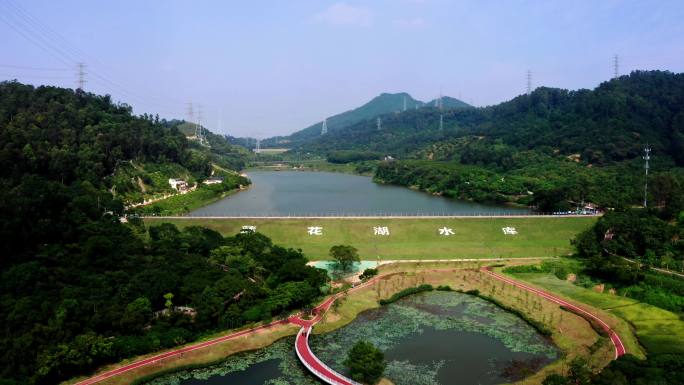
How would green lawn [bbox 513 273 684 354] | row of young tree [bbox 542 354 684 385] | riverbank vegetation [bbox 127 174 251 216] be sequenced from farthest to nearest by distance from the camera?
riverbank vegetation [bbox 127 174 251 216], green lawn [bbox 513 273 684 354], row of young tree [bbox 542 354 684 385]

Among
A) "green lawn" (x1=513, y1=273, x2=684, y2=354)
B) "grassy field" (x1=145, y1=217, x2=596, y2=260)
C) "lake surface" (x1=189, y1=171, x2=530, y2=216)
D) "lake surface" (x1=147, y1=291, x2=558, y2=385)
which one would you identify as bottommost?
"lake surface" (x1=147, y1=291, x2=558, y2=385)

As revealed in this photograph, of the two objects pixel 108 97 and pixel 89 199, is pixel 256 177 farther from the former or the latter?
pixel 89 199

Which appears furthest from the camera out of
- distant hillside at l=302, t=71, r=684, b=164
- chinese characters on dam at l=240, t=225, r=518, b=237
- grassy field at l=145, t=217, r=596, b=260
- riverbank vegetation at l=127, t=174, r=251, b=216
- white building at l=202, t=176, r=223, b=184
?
distant hillside at l=302, t=71, r=684, b=164

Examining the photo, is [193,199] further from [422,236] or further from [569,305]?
[569,305]

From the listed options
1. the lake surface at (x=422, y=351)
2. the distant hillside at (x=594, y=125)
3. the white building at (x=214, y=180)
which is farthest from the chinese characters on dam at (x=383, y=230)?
the distant hillside at (x=594, y=125)

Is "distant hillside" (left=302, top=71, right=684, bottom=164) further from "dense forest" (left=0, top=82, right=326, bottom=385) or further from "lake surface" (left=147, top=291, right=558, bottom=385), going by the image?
"dense forest" (left=0, top=82, right=326, bottom=385)

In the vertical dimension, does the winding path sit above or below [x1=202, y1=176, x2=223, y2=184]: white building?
below

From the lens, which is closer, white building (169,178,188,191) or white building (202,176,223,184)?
white building (169,178,188,191)

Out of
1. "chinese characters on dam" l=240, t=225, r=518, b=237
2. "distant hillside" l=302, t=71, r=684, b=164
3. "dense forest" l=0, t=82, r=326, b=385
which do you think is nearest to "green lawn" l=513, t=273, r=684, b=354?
"chinese characters on dam" l=240, t=225, r=518, b=237
